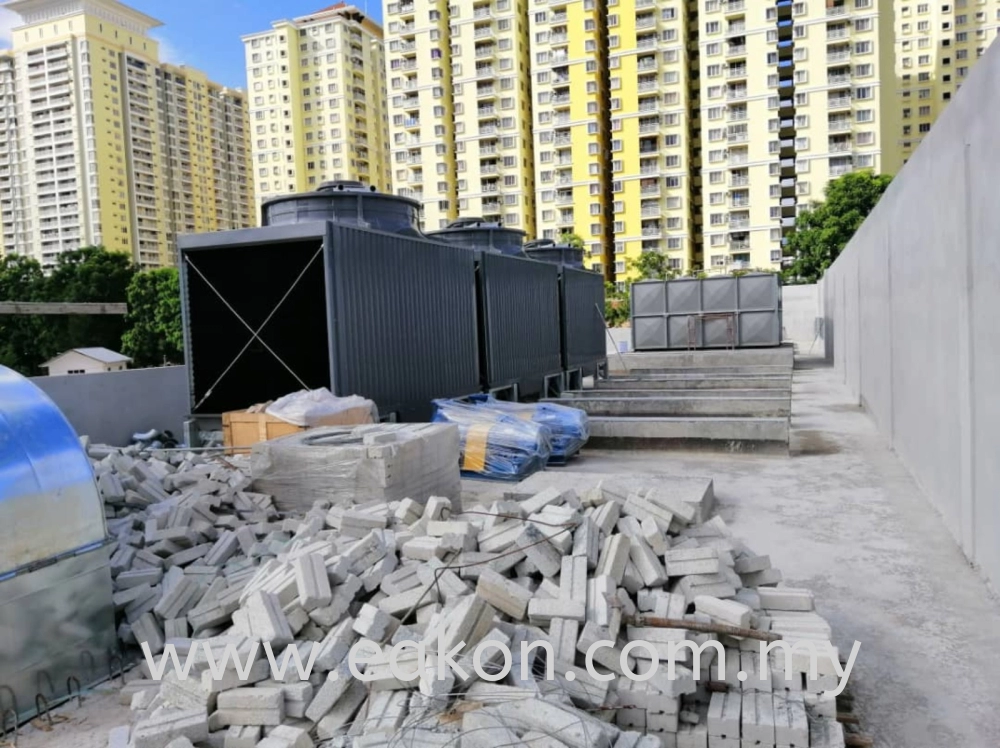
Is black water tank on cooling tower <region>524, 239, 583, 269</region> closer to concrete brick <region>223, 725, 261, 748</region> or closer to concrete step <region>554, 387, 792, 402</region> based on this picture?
concrete step <region>554, 387, 792, 402</region>

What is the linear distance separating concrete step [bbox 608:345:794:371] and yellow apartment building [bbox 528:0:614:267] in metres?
47.4

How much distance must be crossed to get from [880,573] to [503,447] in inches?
208

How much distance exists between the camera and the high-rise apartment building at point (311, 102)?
106250mm

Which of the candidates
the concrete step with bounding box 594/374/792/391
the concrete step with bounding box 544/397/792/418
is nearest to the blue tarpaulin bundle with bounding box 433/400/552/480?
the concrete step with bounding box 544/397/792/418

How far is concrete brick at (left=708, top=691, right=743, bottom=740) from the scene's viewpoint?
3.59 metres

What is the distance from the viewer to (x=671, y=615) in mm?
4258

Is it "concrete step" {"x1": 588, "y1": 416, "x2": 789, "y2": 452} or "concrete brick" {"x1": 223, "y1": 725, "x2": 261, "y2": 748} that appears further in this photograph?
"concrete step" {"x1": 588, "y1": 416, "x2": 789, "y2": 452}

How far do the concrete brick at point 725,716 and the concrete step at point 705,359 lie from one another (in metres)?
20.4

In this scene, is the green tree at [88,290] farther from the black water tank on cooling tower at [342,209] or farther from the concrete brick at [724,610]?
the concrete brick at [724,610]

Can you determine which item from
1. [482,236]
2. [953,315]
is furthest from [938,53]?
[953,315]

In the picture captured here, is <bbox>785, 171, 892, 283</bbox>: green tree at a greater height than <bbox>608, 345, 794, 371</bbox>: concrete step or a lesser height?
greater

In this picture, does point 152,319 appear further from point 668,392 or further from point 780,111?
point 780,111

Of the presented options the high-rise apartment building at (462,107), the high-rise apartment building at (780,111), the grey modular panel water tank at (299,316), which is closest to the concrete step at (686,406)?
the grey modular panel water tank at (299,316)

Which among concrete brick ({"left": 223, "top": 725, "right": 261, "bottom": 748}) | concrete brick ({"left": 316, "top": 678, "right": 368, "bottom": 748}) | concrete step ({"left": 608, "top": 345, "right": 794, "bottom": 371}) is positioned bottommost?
concrete brick ({"left": 223, "top": 725, "right": 261, "bottom": 748})
